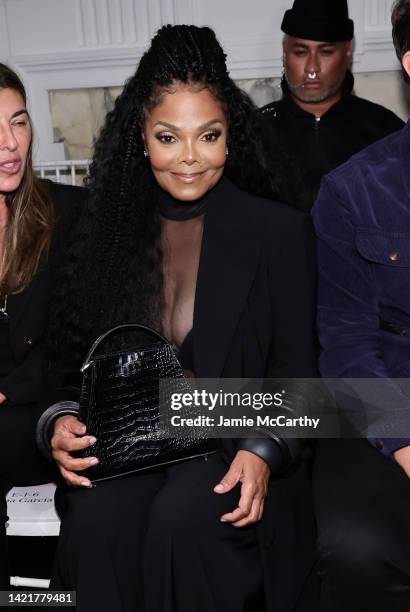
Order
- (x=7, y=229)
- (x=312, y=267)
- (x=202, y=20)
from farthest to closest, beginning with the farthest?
(x=202, y=20)
(x=7, y=229)
(x=312, y=267)

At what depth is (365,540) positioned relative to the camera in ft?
5.97

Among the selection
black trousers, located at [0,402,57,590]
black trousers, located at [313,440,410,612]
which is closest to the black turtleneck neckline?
A: black trousers, located at [0,402,57,590]

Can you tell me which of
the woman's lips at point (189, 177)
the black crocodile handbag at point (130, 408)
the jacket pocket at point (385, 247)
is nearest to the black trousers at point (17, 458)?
the black crocodile handbag at point (130, 408)

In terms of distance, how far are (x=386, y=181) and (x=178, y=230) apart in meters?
0.62

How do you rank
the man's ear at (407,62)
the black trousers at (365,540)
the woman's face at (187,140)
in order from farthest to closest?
the woman's face at (187,140), the man's ear at (407,62), the black trousers at (365,540)

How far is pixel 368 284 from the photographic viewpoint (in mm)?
2182

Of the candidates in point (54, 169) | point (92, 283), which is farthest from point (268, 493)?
point (54, 169)

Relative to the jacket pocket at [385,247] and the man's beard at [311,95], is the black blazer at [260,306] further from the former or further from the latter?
the man's beard at [311,95]

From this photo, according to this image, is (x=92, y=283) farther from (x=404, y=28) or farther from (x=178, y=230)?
(x=404, y=28)

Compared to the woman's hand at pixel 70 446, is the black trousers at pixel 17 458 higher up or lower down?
lower down

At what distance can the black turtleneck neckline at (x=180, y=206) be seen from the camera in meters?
2.35

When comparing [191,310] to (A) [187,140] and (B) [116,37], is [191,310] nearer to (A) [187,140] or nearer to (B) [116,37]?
(A) [187,140]

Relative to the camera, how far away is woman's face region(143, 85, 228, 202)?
7.09ft

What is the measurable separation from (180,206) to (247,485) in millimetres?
860
